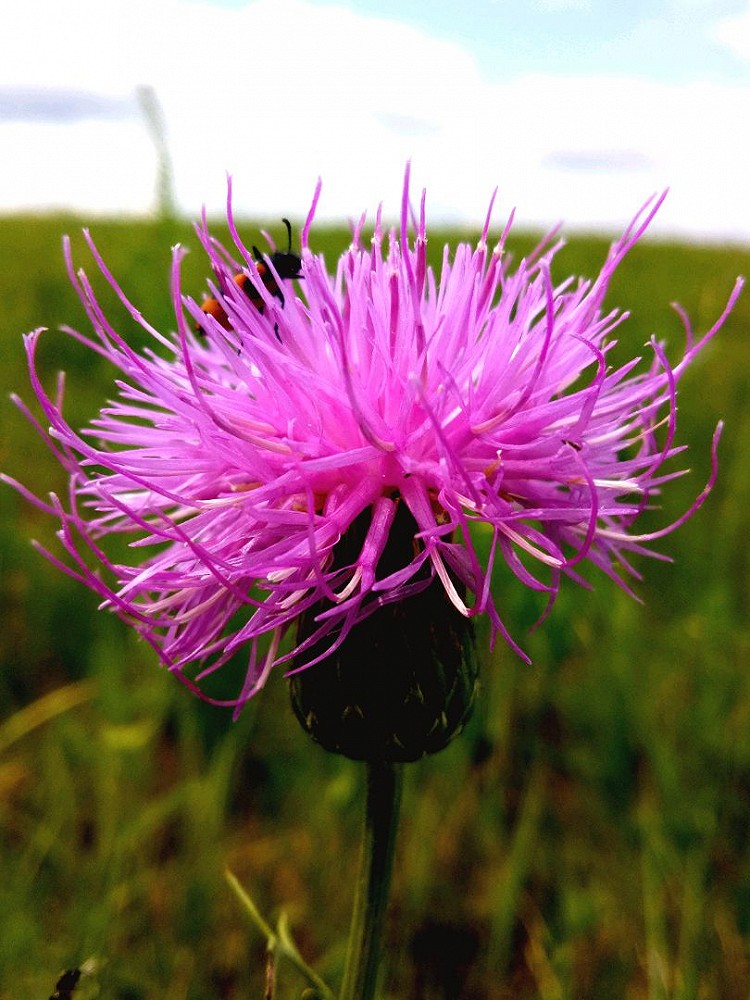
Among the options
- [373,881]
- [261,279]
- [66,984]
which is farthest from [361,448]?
[66,984]

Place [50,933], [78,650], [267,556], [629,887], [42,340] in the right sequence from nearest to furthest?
1. [267,556]
2. [50,933]
3. [629,887]
4. [78,650]
5. [42,340]

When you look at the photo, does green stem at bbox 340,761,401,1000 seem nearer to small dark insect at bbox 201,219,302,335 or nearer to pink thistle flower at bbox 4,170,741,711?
pink thistle flower at bbox 4,170,741,711

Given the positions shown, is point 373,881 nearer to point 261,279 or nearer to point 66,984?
point 66,984

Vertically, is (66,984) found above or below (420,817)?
above

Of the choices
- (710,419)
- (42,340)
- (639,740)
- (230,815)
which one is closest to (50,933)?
(230,815)

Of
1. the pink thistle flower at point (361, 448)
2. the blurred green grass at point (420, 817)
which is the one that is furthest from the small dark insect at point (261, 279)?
the blurred green grass at point (420, 817)

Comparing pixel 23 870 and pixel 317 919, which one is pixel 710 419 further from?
pixel 23 870

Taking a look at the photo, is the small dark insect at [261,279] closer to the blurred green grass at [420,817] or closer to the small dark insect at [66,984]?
the blurred green grass at [420,817]
